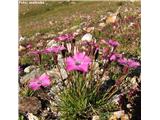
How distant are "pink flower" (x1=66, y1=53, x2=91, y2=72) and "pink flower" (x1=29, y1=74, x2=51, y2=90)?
24 cm

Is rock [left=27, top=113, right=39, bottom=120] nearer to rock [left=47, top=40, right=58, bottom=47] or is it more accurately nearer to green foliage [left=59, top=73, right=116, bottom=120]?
green foliage [left=59, top=73, right=116, bottom=120]

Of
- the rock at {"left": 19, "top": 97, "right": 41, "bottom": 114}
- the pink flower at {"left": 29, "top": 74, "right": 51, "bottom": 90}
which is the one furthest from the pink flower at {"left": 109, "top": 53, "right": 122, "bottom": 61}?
the rock at {"left": 19, "top": 97, "right": 41, "bottom": 114}

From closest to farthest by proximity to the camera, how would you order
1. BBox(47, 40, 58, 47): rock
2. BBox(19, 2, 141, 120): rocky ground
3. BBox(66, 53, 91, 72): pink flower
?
BBox(66, 53, 91, 72): pink flower, BBox(19, 2, 141, 120): rocky ground, BBox(47, 40, 58, 47): rock

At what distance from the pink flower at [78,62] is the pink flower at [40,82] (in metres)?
0.24

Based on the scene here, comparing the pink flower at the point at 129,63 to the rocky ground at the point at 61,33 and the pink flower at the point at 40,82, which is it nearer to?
the rocky ground at the point at 61,33

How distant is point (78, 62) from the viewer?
16.5ft

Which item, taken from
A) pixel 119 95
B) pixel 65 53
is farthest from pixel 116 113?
pixel 65 53

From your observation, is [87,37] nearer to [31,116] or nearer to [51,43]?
[51,43]

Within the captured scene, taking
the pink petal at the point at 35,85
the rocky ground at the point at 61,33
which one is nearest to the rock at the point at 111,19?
the rocky ground at the point at 61,33

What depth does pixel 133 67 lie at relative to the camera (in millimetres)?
5195

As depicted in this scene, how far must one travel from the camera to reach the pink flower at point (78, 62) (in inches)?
195

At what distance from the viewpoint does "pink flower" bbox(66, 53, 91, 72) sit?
4960 millimetres
